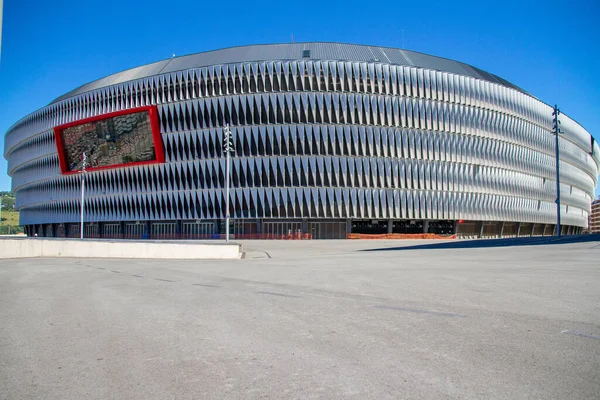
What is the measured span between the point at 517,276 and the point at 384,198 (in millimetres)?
53898

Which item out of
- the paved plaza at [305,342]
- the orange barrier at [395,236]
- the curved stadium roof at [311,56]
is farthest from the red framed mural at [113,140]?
the paved plaza at [305,342]

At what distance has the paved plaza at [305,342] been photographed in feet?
15.5

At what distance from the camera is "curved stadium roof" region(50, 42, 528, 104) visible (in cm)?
7088

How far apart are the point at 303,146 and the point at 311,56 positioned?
532 inches

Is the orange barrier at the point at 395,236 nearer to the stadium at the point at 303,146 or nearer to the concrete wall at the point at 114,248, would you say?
the stadium at the point at 303,146

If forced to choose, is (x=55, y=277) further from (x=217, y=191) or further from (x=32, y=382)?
(x=217, y=191)

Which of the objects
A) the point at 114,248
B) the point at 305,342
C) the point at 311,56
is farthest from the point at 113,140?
the point at 305,342

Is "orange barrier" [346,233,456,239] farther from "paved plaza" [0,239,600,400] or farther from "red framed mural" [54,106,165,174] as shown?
"paved plaza" [0,239,600,400]

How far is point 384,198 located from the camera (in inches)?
2662

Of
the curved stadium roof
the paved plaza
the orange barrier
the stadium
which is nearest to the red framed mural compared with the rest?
the stadium

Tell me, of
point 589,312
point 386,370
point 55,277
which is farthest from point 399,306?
point 55,277

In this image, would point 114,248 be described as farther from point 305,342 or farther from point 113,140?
point 113,140

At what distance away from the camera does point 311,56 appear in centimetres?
7069

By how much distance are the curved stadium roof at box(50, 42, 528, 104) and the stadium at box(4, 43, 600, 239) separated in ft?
0.89
